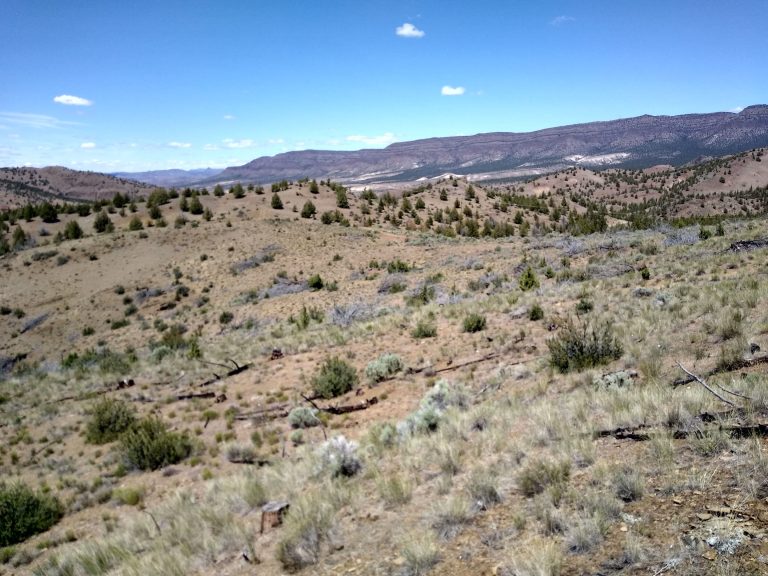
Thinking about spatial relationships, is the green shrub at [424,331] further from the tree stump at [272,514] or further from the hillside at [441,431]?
the tree stump at [272,514]

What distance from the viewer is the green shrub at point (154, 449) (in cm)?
982

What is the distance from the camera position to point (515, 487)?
16.7ft

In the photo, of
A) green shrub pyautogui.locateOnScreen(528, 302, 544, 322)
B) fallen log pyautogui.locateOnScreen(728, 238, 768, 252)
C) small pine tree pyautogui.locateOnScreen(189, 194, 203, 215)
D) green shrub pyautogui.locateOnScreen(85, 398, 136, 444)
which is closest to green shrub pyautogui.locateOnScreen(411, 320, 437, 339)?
green shrub pyautogui.locateOnScreen(528, 302, 544, 322)

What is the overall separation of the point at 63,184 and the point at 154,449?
7965 inches

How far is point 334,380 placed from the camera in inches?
485

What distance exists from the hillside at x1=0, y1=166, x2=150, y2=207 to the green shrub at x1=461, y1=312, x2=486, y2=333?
485 feet

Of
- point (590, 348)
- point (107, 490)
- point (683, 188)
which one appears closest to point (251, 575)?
point (107, 490)

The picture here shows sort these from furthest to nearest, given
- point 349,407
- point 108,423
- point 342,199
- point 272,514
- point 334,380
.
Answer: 1. point 342,199
2. point 334,380
3. point 108,423
4. point 349,407
5. point 272,514

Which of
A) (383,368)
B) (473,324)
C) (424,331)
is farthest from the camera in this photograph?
(424,331)

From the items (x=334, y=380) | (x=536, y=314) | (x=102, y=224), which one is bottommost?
(x=334, y=380)

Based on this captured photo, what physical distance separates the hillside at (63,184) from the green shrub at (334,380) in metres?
147

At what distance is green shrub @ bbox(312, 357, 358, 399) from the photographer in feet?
40.0

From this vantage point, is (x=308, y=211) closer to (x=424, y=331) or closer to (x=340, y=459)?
(x=424, y=331)

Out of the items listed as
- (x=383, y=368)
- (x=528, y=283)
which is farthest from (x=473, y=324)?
(x=528, y=283)
